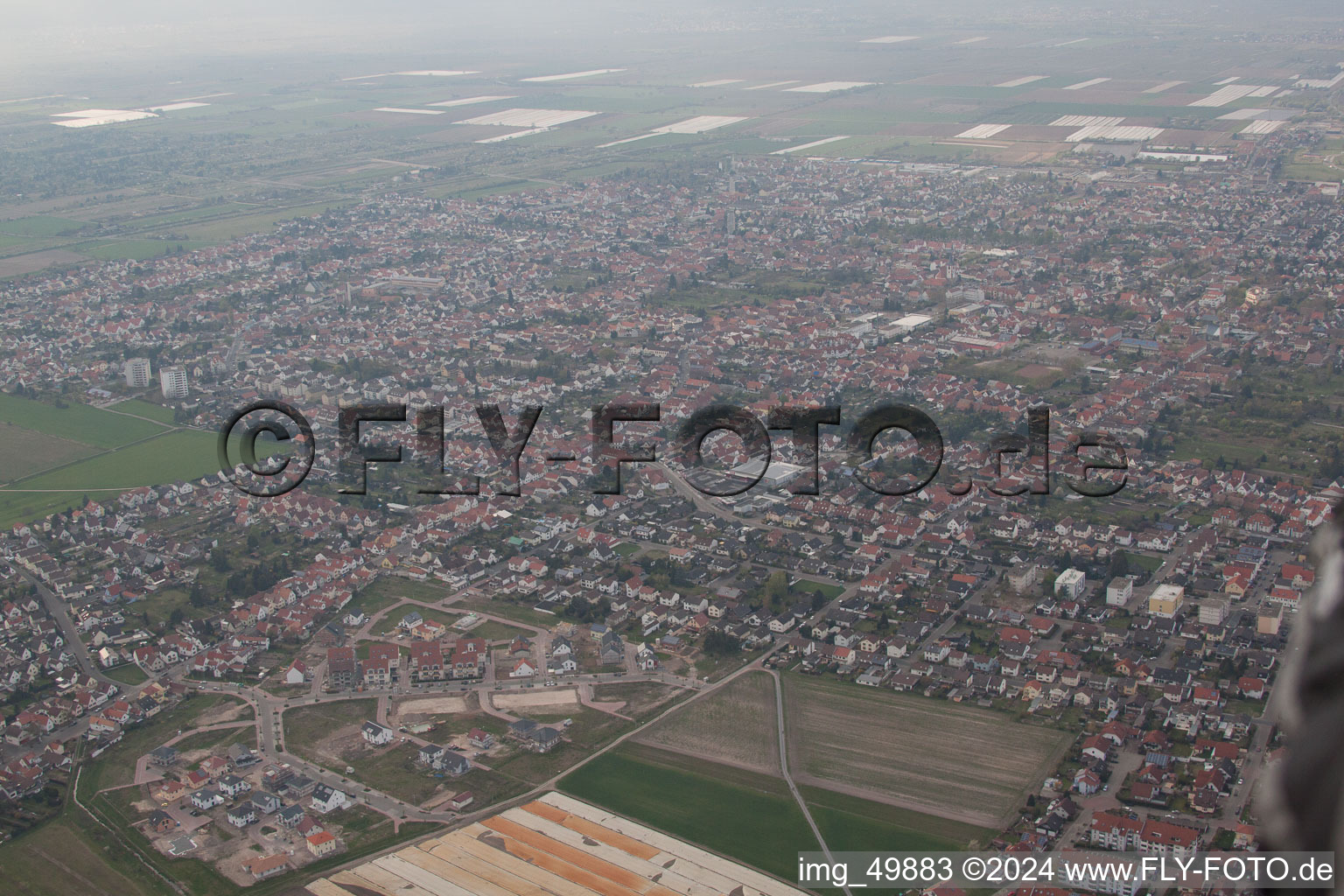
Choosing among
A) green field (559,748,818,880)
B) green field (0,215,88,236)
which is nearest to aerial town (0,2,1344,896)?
green field (559,748,818,880)

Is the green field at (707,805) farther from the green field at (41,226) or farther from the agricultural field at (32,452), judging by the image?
the green field at (41,226)

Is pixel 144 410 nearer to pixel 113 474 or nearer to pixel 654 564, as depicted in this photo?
pixel 113 474

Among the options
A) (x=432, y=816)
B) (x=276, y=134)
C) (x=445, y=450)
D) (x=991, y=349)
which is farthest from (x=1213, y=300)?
(x=276, y=134)

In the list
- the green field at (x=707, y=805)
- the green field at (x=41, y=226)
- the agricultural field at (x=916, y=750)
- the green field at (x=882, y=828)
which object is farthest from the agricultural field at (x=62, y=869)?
the green field at (x=41, y=226)

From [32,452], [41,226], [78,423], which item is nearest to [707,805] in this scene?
[32,452]

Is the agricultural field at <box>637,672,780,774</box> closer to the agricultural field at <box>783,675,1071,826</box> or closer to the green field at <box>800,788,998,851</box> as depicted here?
the agricultural field at <box>783,675,1071,826</box>

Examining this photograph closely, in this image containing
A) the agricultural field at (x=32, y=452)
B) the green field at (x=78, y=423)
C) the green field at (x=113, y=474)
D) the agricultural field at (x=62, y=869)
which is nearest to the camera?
the agricultural field at (x=62, y=869)
